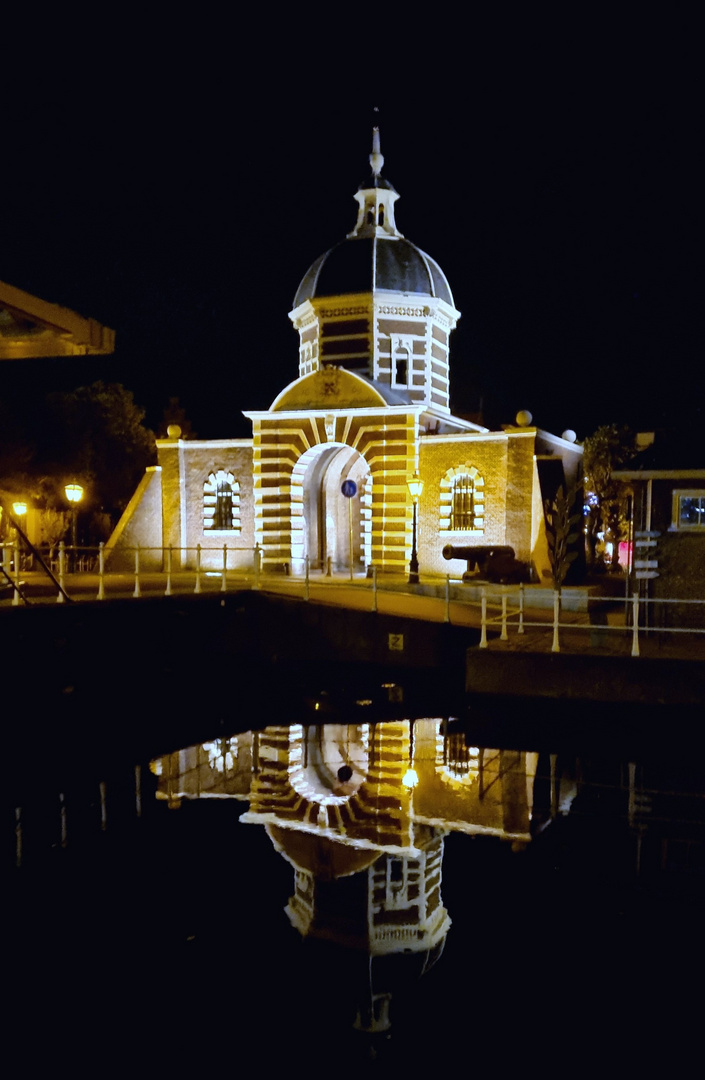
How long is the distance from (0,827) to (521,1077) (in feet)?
20.8

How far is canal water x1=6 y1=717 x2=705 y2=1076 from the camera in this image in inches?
206

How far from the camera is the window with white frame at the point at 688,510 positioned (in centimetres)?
1652

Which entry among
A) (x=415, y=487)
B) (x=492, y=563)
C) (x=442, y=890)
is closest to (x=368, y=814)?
(x=442, y=890)

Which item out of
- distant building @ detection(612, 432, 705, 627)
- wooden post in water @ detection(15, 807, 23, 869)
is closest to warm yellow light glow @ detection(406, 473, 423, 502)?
distant building @ detection(612, 432, 705, 627)

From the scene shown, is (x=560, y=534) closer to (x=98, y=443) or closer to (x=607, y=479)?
(x=607, y=479)

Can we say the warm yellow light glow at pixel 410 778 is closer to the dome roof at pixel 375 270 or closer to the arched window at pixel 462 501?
the arched window at pixel 462 501

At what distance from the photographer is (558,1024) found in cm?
538

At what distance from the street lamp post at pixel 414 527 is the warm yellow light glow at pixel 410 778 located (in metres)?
11.6

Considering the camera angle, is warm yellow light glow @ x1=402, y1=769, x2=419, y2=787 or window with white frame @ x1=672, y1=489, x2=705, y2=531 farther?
window with white frame @ x1=672, y1=489, x2=705, y2=531

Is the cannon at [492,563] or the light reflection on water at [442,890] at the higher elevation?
the cannon at [492,563]

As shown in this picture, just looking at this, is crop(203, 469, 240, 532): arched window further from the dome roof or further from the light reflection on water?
the light reflection on water

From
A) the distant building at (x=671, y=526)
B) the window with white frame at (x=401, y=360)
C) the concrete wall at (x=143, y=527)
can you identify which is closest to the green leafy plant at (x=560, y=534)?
the distant building at (x=671, y=526)

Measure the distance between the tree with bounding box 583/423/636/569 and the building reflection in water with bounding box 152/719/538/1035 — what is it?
31.3m

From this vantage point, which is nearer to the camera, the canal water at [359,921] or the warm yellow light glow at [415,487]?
the canal water at [359,921]
